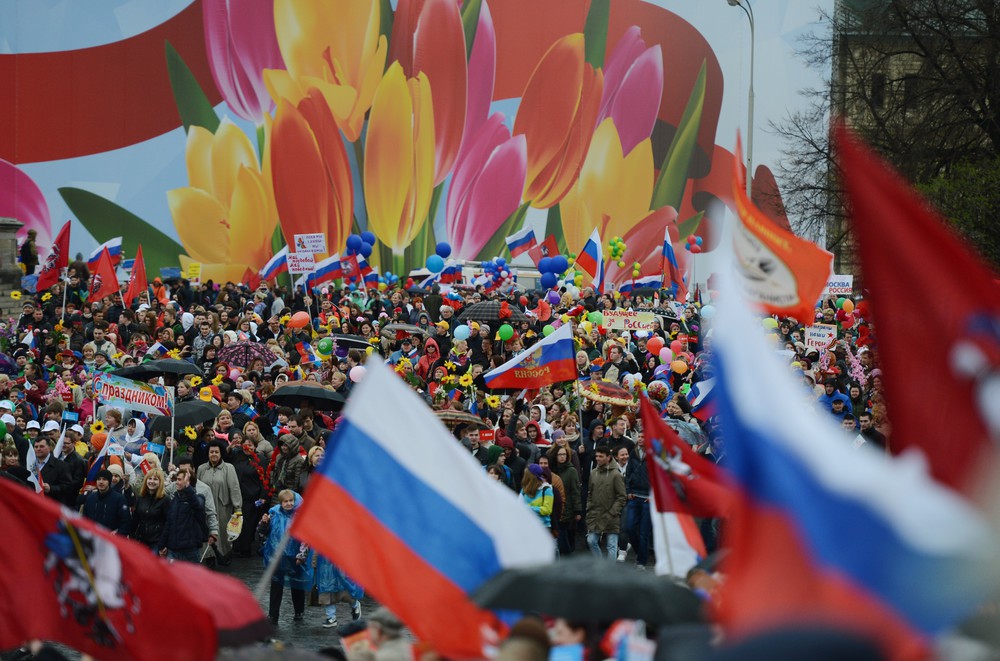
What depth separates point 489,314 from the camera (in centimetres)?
2022

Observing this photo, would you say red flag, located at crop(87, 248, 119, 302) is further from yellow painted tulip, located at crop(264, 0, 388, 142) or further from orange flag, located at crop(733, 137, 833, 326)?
yellow painted tulip, located at crop(264, 0, 388, 142)

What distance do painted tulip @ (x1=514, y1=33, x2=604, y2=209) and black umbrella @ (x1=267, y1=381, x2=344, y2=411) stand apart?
24.7m

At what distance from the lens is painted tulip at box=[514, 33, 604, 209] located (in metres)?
39.5

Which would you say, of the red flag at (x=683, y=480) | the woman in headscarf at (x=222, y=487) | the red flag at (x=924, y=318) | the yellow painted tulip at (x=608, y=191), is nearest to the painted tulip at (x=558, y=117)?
the yellow painted tulip at (x=608, y=191)

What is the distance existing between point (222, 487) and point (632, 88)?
29876 millimetres

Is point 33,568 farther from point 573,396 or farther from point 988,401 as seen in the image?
point 573,396

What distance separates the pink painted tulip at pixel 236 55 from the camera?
37781 millimetres

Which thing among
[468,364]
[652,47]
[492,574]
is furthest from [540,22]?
[492,574]

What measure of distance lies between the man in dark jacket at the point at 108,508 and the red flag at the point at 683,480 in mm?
5659

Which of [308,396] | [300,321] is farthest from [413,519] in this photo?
[300,321]

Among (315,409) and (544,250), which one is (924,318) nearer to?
(315,409)

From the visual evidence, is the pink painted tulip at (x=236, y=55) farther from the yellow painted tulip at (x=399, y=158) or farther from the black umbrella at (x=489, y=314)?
the black umbrella at (x=489, y=314)

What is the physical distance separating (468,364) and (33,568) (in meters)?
12.4

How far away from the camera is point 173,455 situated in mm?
13461
